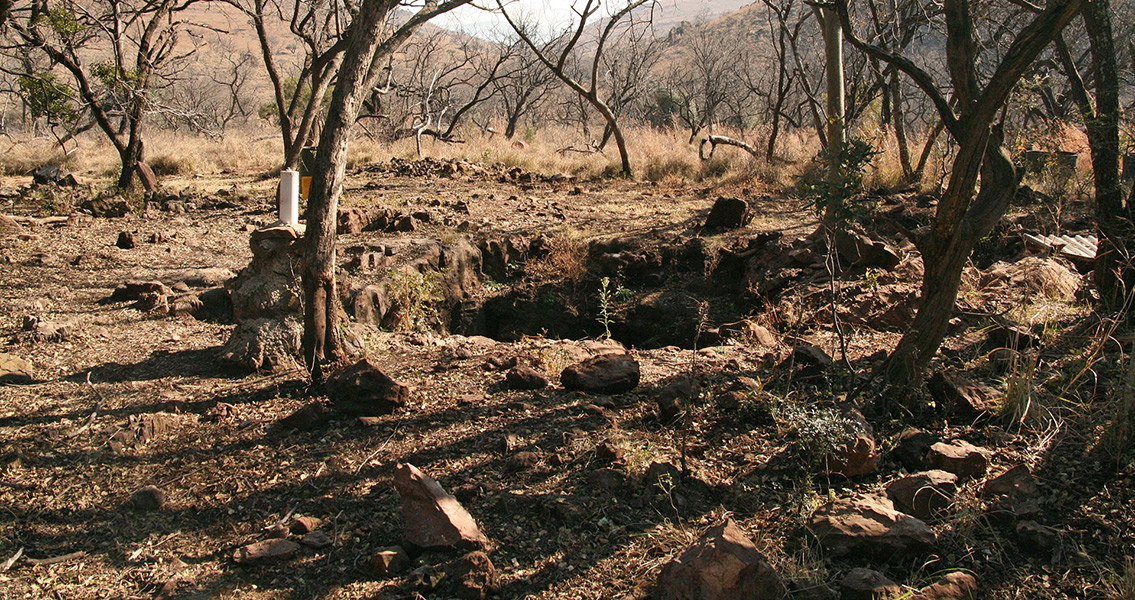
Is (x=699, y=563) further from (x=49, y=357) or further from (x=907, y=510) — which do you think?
(x=49, y=357)

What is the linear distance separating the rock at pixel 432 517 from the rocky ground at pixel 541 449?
1 centimetres

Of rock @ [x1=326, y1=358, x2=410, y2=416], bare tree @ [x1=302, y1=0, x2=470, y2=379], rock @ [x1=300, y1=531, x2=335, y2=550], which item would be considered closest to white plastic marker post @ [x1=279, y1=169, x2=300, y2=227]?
bare tree @ [x1=302, y1=0, x2=470, y2=379]

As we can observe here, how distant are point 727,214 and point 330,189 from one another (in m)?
4.82

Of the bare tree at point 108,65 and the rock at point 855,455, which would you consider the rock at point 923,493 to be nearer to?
the rock at point 855,455

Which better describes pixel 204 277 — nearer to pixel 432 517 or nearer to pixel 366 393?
pixel 366 393

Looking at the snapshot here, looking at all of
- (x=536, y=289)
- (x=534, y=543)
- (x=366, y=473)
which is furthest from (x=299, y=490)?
(x=536, y=289)

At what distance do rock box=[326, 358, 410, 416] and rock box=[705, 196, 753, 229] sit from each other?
479cm

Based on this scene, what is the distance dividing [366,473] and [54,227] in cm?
557

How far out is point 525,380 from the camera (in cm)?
434

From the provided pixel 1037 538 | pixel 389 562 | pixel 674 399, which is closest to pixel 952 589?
pixel 1037 538

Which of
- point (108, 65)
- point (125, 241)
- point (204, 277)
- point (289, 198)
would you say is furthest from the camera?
point (108, 65)

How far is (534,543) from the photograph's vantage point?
10.0ft

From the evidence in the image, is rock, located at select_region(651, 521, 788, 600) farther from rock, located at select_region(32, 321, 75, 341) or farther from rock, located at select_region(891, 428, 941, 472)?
rock, located at select_region(32, 321, 75, 341)

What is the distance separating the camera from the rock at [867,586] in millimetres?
2607
